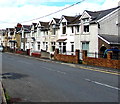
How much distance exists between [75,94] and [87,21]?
22353mm

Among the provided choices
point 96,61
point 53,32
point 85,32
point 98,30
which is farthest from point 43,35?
point 96,61

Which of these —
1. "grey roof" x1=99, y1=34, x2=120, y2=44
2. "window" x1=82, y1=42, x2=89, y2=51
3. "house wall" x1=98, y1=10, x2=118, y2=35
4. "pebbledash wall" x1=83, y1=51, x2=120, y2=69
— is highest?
"house wall" x1=98, y1=10, x2=118, y2=35

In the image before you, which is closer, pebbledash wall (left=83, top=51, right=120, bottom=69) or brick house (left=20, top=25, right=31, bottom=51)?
pebbledash wall (left=83, top=51, right=120, bottom=69)

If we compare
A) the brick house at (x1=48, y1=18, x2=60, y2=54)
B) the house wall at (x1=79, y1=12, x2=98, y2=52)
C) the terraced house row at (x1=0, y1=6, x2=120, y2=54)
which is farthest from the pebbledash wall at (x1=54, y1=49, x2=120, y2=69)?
the brick house at (x1=48, y1=18, x2=60, y2=54)

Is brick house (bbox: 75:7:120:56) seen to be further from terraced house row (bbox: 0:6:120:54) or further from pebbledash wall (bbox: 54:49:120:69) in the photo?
pebbledash wall (bbox: 54:49:120:69)

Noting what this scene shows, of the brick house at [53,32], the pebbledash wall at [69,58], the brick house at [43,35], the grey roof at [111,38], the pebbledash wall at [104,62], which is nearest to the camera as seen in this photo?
the pebbledash wall at [104,62]

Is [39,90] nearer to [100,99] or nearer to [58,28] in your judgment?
[100,99]

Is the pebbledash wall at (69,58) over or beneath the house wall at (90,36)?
beneath

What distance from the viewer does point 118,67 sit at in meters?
19.7

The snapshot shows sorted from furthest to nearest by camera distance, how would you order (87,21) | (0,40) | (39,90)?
(0,40) < (87,21) < (39,90)

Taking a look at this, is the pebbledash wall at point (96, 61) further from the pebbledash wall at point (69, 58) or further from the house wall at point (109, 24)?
the house wall at point (109, 24)

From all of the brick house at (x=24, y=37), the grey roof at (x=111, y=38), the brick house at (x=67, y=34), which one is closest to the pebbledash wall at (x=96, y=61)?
the grey roof at (x=111, y=38)

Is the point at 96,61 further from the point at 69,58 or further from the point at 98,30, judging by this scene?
the point at 98,30

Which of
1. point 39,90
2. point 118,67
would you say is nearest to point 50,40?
point 118,67
